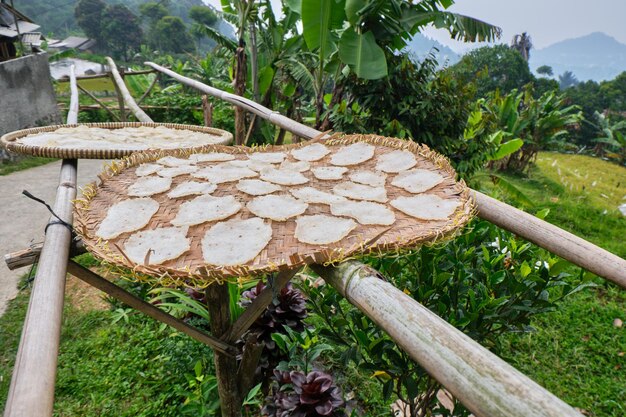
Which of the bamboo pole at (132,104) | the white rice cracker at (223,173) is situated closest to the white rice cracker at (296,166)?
the white rice cracker at (223,173)

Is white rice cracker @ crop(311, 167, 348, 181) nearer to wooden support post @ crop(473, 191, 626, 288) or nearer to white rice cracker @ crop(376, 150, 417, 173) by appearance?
white rice cracker @ crop(376, 150, 417, 173)

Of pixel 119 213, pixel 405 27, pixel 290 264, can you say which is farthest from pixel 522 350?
pixel 405 27

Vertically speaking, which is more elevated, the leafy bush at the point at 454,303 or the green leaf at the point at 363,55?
the green leaf at the point at 363,55

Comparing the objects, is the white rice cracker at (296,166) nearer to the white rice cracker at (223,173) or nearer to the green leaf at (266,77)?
the white rice cracker at (223,173)

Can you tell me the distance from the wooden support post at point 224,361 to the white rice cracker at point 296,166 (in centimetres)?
49

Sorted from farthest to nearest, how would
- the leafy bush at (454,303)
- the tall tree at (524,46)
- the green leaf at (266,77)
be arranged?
the tall tree at (524,46) → the green leaf at (266,77) → the leafy bush at (454,303)

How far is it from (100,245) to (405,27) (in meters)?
3.69

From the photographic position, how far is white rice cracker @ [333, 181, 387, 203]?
1.15m

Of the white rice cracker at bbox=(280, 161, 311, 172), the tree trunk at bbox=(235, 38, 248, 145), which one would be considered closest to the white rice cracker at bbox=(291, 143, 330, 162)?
the white rice cracker at bbox=(280, 161, 311, 172)

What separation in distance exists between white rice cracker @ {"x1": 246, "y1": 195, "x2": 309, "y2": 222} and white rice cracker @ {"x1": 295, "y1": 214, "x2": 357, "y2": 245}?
44 mm

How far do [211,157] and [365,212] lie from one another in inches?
29.8

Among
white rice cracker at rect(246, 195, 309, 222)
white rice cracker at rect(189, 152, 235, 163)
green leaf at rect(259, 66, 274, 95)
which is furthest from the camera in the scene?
green leaf at rect(259, 66, 274, 95)

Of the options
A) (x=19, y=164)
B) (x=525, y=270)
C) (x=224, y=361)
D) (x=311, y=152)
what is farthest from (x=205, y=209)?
(x=19, y=164)

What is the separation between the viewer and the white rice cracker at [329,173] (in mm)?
1330
